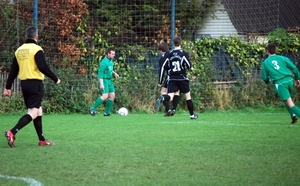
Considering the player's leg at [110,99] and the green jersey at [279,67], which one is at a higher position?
the green jersey at [279,67]

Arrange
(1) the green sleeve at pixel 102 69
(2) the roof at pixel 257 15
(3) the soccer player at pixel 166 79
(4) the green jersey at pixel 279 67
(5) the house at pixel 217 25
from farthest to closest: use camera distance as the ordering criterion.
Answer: (2) the roof at pixel 257 15, (5) the house at pixel 217 25, (1) the green sleeve at pixel 102 69, (3) the soccer player at pixel 166 79, (4) the green jersey at pixel 279 67

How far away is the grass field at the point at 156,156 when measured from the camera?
671 centimetres

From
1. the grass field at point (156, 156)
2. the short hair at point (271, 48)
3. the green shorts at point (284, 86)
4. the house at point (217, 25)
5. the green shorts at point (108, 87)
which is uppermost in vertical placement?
the house at point (217, 25)

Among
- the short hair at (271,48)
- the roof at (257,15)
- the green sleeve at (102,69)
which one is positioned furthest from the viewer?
the roof at (257,15)

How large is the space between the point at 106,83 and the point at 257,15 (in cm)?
875

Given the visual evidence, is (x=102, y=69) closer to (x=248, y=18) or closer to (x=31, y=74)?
(x=31, y=74)

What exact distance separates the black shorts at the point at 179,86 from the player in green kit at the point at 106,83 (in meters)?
2.47

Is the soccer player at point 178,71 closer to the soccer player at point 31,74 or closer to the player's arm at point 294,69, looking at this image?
the player's arm at point 294,69

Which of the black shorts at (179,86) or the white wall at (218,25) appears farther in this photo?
the white wall at (218,25)

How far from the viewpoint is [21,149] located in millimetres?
9406

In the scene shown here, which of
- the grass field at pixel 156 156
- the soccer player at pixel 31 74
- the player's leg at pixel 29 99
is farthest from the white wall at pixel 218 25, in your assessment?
the player's leg at pixel 29 99

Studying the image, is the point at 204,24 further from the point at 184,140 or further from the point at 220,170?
the point at 220,170

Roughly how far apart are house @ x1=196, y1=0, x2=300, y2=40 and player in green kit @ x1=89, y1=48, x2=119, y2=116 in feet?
18.0

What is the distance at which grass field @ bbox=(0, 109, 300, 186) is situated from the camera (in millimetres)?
6715
